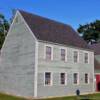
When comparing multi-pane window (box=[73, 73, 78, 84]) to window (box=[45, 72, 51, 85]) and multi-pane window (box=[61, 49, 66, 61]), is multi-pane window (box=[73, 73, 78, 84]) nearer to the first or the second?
multi-pane window (box=[61, 49, 66, 61])

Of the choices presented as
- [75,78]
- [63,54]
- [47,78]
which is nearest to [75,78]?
[75,78]

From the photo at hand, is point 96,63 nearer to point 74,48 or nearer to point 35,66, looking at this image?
point 74,48

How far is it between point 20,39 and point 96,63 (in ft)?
55.4

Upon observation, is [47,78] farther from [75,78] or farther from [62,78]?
[75,78]

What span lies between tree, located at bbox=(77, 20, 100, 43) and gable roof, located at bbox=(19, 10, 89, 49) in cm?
3980

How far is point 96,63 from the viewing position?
4619 cm

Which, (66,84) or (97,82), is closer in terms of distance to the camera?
(66,84)

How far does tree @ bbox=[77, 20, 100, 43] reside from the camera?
3167 inches

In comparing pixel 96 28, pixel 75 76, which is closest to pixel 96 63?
pixel 75 76

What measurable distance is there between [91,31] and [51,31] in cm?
4760

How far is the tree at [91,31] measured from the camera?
264ft

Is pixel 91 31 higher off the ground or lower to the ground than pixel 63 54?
higher

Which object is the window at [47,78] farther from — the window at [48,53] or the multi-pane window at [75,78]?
the multi-pane window at [75,78]

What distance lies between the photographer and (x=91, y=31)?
269ft
